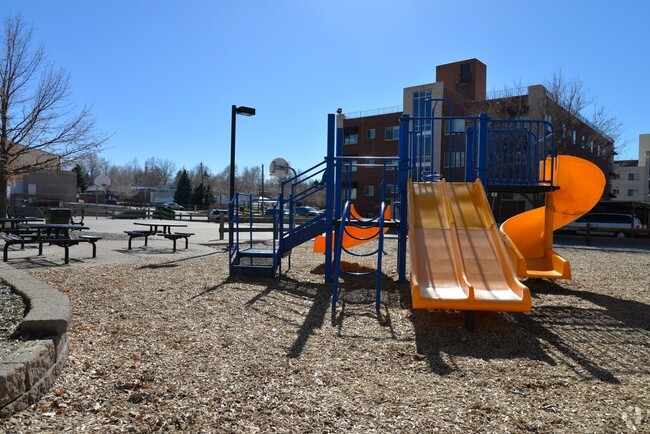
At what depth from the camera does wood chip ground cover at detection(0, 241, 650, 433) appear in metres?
2.97

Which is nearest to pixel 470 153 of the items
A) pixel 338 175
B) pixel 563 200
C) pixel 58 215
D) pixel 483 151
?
pixel 483 151

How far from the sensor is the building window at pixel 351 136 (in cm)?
4819

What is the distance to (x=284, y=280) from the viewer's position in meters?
8.30

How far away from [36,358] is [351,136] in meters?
47.0

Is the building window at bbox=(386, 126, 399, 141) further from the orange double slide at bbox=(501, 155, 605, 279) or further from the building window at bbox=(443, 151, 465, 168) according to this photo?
the orange double slide at bbox=(501, 155, 605, 279)

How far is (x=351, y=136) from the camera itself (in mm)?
48875

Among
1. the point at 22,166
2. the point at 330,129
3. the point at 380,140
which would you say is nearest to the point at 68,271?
the point at 330,129

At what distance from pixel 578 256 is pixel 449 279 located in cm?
1035

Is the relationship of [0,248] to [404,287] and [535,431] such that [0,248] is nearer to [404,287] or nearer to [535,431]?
[404,287]

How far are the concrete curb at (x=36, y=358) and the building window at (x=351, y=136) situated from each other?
44776mm

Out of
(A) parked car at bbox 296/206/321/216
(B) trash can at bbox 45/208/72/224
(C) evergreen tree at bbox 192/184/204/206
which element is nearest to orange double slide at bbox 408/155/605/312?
(B) trash can at bbox 45/208/72/224

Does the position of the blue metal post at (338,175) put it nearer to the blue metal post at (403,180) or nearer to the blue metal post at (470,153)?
the blue metal post at (403,180)

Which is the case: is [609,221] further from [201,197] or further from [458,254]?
[201,197]

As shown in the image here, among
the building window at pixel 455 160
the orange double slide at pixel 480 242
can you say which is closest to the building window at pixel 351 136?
the building window at pixel 455 160
